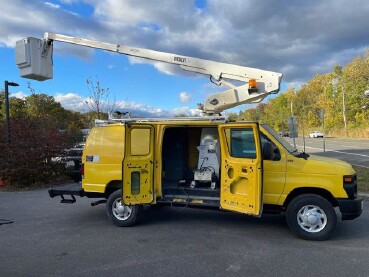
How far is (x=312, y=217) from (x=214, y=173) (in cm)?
198

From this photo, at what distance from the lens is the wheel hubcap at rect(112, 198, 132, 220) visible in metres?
6.96

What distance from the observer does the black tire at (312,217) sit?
19.3 feet

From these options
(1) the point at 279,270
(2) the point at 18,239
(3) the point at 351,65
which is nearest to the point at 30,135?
(2) the point at 18,239

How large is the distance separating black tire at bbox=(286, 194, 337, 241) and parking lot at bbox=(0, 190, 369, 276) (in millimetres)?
163

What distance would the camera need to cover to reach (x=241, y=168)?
6047 mm

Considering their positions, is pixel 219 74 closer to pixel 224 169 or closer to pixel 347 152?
pixel 224 169

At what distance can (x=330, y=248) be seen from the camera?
5.56 m

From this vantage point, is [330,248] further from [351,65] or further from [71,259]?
[351,65]

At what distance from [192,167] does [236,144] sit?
1.73 metres

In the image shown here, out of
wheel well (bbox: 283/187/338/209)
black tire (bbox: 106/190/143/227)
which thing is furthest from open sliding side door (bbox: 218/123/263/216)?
black tire (bbox: 106/190/143/227)

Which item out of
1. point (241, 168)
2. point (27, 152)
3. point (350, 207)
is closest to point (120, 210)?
point (241, 168)

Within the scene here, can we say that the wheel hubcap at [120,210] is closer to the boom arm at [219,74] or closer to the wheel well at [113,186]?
the wheel well at [113,186]

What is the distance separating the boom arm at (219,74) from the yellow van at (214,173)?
2.94ft

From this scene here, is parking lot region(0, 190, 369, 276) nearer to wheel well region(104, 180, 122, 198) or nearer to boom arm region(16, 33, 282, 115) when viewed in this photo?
wheel well region(104, 180, 122, 198)
